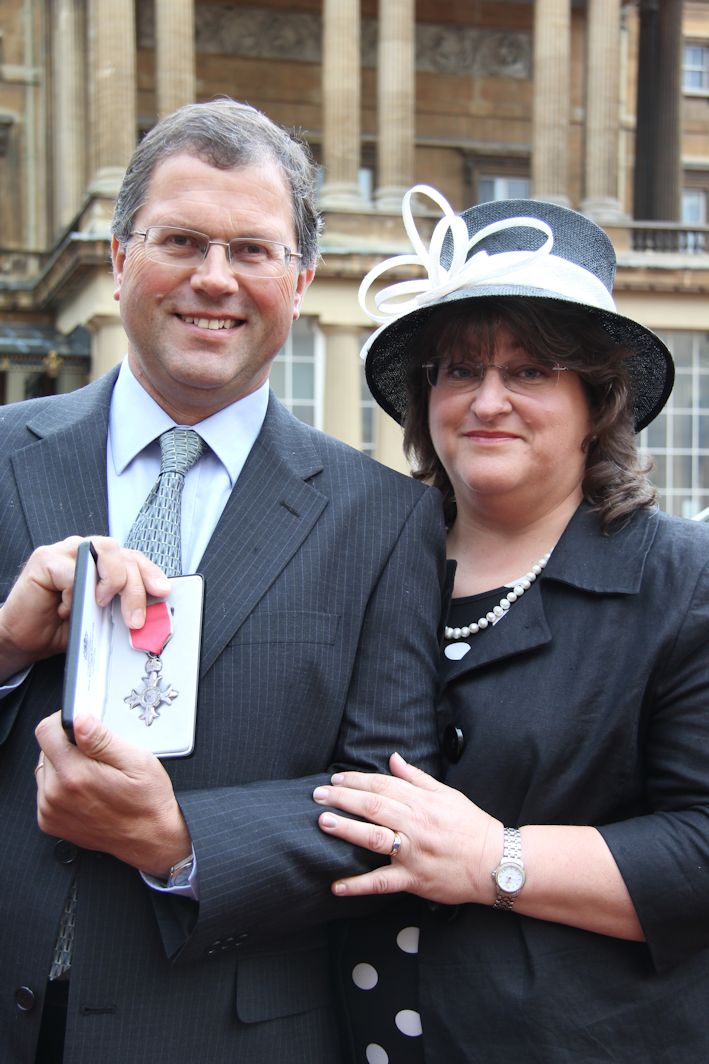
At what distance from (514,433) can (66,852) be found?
1.41 meters

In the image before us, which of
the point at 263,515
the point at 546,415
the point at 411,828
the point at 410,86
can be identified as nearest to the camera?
the point at 411,828

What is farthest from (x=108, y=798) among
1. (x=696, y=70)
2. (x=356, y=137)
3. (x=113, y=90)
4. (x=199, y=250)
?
(x=696, y=70)

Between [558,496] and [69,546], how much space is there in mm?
1291

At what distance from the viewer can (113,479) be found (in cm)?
301

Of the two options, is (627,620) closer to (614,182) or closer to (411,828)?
(411,828)

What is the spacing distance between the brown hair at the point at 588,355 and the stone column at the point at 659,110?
3065 cm

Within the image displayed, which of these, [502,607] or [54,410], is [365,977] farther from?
[54,410]

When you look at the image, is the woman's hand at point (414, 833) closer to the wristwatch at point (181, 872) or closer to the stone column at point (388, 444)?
the wristwatch at point (181, 872)

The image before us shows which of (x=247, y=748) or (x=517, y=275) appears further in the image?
(x=517, y=275)

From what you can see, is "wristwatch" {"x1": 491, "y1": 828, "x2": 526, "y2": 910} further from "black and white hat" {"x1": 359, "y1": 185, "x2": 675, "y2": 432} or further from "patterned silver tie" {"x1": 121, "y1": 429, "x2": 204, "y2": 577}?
"black and white hat" {"x1": 359, "y1": 185, "x2": 675, "y2": 432}

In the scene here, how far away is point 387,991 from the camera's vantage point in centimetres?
295

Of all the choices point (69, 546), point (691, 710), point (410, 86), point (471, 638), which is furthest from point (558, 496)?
point (410, 86)

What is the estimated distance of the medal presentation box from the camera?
2.40 metres

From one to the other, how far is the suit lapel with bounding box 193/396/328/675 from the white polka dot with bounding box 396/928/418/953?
80cm
